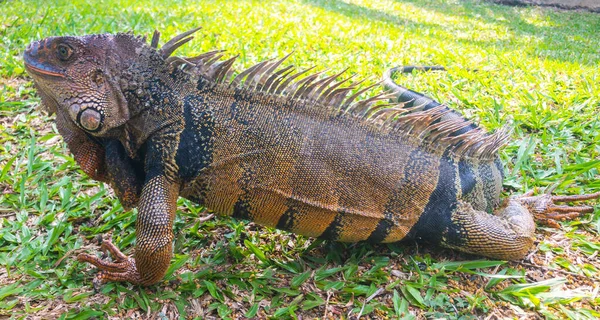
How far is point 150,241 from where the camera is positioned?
249 centimetres

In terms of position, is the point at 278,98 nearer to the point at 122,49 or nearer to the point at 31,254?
the point at 122,49

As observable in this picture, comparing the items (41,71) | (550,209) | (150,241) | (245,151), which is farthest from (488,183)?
(41,71)

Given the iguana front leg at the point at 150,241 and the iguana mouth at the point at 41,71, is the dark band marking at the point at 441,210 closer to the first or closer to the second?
the iguana front leg at the point at 150,241

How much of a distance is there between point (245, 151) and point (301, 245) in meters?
0.95

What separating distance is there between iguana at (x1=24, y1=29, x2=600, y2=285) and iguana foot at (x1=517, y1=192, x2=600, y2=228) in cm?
42

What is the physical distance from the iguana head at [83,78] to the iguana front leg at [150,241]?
44cm

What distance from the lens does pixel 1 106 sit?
443 cm

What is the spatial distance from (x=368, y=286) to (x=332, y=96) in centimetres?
123

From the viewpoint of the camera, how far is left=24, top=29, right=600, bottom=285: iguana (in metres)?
2.53

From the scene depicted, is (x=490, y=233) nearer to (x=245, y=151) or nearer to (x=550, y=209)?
(x=550, y=209)

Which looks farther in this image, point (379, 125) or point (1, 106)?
point (1, 106)

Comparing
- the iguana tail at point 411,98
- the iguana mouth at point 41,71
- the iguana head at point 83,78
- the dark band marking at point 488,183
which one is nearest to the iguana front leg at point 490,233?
the dark band marking at point 488,183

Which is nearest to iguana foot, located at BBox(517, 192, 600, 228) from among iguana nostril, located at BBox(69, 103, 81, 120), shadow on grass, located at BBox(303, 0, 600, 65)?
iguana nostril, located at BBox(69, 103, 81, 120)

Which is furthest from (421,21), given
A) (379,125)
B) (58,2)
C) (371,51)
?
(379,125)
